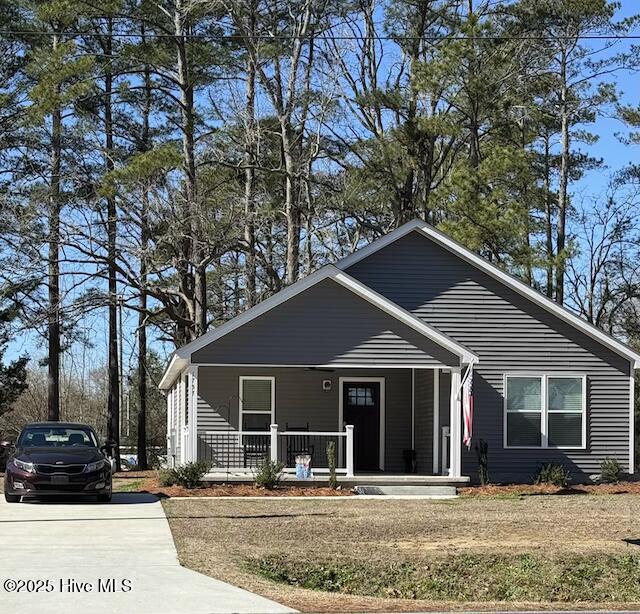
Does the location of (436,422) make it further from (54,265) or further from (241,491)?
(54,265)

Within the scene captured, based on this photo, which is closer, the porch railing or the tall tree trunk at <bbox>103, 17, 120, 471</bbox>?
the porch railing

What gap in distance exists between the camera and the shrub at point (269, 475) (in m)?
23.0

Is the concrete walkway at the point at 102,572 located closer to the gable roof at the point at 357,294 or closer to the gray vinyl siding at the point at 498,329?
the gable roof at the point at 357,294

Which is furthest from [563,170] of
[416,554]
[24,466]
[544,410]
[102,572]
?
[102,572]

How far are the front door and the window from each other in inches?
71.9

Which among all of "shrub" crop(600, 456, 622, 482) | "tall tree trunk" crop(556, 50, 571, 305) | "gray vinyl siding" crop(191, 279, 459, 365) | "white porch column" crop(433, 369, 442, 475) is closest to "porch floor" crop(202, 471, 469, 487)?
"white porch column" crop(433, 369, 442, 475)

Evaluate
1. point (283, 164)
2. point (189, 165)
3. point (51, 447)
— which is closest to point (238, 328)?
point (51, 447)

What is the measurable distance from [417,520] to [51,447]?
6.81 meters

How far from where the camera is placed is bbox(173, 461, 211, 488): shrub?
22.9 metres

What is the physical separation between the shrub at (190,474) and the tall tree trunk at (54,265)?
9.06m

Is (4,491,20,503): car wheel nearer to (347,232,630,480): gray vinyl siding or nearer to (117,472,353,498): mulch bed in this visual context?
(117,472,353,498): mulch bed

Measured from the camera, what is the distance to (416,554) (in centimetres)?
1404

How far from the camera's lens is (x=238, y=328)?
2403 cm

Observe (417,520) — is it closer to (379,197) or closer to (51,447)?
(51,447)
